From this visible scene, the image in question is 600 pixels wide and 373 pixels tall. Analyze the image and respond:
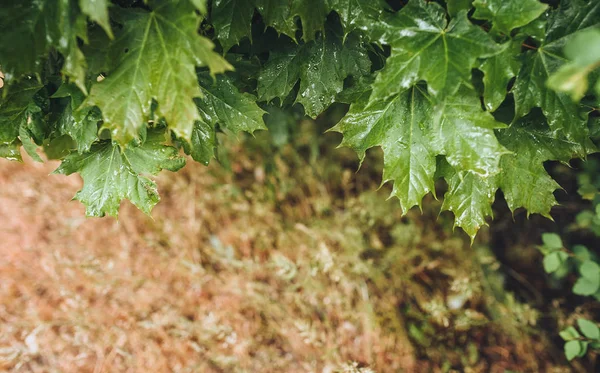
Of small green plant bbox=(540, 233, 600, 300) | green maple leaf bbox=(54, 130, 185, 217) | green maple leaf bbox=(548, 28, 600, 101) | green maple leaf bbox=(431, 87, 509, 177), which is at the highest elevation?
green maple leaf bbox=(548, 28, 600, 101)

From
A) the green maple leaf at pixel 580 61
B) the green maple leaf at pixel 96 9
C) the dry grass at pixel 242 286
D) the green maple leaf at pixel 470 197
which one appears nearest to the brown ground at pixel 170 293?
the dry grass at pixel 242 286

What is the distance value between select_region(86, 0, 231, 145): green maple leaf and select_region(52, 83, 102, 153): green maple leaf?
8.2 inches

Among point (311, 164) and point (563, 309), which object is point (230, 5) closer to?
point (311, 164)

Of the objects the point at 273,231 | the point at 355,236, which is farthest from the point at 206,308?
the point at 355,236

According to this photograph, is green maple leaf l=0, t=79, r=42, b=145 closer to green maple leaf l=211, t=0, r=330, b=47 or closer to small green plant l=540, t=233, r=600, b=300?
green maple leaf l=211, t=0, r=330, b=47

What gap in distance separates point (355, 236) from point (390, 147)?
1.34 metres

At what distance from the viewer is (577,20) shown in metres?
1.11

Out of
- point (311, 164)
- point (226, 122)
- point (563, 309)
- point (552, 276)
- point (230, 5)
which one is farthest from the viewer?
point (311, 164)

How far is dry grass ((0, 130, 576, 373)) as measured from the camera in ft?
7.45

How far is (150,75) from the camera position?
1.09 meters

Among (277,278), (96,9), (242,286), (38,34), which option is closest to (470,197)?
(96,9)

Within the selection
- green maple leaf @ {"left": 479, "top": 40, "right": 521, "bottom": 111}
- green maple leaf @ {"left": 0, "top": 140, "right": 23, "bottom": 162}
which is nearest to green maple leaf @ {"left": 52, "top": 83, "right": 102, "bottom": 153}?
green maple leaf @ {"left": 0, "top": 140, "right": 23, "bottom": 162}

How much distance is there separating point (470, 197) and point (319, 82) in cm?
67

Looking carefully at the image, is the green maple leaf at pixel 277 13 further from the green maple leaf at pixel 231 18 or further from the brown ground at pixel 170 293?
the brown ground at pixel 170 293
